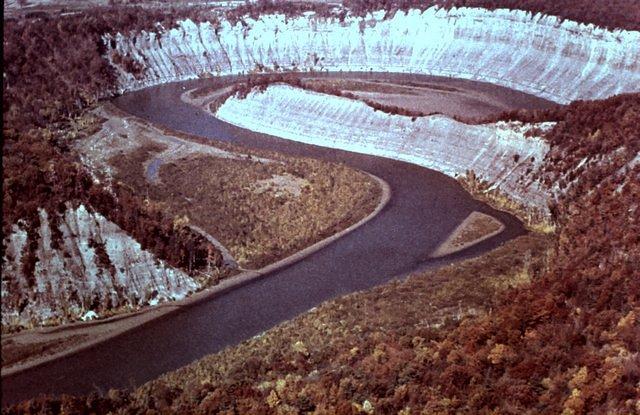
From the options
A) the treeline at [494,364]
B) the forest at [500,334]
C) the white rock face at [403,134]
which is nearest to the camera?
the treeline at [494,364]

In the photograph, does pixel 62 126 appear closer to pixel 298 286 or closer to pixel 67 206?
pixel 67 206

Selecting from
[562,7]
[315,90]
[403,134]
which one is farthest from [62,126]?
[562,7]

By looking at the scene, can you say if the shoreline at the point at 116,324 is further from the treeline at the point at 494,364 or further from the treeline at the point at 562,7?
the treeline at the point at 562,7

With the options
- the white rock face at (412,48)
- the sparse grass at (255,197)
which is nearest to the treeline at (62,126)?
the sparse grass at (255,197)

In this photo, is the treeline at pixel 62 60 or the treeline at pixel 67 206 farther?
the treeline at pixel 62 60

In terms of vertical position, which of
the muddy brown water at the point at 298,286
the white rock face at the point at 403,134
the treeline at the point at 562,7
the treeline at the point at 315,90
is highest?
the treeline at the point at 562,7

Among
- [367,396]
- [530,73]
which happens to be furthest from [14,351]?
[530,73]
